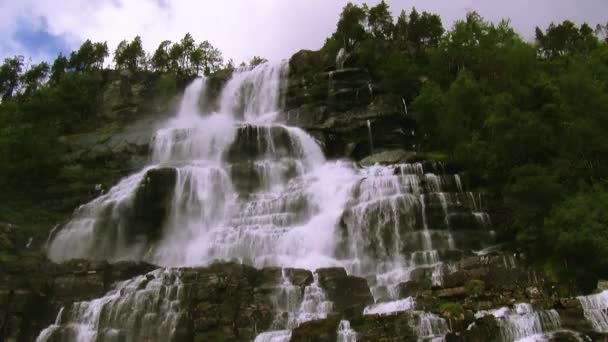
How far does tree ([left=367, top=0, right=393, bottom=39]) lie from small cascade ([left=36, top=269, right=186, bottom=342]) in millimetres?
38533

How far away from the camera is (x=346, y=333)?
51.2 feet

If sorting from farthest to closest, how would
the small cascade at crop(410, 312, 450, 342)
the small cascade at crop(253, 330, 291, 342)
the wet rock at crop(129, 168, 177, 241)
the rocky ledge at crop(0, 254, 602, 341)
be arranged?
the wet rock at crop(129, 168, 177, 241) → the small cascade at crop(253, 330, 291, 342) → the rocky ledge at crop(0, 254, 602, 341) → the small cascade at crop(410, 312, 450, 342)

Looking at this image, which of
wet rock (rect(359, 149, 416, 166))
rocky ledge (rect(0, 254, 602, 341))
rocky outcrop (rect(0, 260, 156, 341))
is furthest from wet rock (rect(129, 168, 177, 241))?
wet rock (rect(359, 149, 416, 166))

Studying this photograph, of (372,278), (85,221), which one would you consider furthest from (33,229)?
(372,278)

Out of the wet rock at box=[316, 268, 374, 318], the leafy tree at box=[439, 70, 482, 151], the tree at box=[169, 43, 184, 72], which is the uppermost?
the tree at box=[169, 43, 184, 72]

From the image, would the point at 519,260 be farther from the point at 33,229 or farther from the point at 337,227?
the point at 33,229

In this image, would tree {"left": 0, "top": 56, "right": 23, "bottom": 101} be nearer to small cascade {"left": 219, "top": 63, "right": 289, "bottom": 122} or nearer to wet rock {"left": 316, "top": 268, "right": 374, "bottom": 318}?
small cascade {"left": 219, "top": 63, "right": 289, "bottom": 122}

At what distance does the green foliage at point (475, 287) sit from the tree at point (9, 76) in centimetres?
6014

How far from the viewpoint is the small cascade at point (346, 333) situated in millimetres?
15430

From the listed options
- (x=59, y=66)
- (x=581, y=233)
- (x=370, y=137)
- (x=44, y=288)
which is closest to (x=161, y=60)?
(x=59, y=66)

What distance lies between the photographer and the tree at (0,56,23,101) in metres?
61.2

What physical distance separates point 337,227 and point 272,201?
5.44 metres

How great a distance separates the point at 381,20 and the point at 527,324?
42.9 m

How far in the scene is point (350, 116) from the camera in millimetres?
41219
